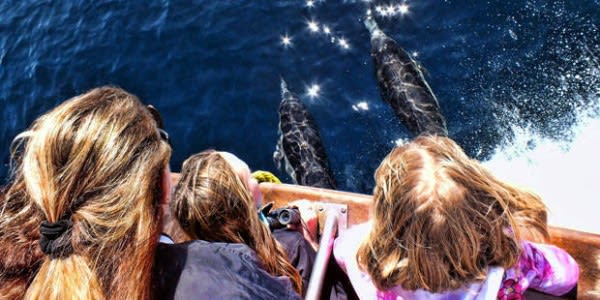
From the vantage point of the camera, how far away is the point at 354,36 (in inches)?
298

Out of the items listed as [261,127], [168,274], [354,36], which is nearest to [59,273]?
[168,274]

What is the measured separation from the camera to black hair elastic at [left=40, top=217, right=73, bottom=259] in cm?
218

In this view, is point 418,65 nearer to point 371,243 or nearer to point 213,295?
point 371,243

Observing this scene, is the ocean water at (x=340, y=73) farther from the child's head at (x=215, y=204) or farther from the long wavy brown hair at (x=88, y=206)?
the long wavy brown hair at (x=88, y=206)

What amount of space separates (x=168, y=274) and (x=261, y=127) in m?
4.75

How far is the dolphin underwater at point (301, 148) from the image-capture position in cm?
620

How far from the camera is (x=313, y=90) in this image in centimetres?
727

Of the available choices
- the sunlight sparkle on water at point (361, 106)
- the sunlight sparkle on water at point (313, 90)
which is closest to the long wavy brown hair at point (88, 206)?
the sunlight sparkle on water at point (361, 106)

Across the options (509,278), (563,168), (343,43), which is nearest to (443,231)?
(509,278)

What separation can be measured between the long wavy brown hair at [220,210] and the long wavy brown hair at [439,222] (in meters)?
0.66

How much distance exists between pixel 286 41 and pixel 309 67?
702 millimetres

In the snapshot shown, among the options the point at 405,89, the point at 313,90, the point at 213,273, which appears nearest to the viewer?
the point at 213,273

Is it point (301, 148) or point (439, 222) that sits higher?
point (439, 222)

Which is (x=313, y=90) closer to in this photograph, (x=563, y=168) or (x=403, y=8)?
(x=403, y=8)
